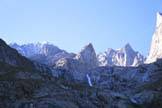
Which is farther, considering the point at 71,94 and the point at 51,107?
the point at 71,94

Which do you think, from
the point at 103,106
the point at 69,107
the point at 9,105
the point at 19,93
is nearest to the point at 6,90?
the point at 19,93

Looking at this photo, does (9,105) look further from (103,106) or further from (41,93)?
(103,106)

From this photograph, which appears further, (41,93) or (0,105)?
(41,93)

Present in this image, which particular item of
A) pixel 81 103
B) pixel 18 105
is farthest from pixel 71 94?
pixel 18 105

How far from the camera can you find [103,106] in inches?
7785

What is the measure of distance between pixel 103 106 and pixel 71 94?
16389mm

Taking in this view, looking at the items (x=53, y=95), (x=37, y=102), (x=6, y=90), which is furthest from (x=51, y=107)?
(x=6, y=90)

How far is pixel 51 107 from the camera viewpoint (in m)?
169

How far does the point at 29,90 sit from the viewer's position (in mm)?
197250

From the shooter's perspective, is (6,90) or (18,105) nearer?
(18,105)

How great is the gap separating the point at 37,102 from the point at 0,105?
599 inches

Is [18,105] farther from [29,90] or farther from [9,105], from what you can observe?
[29,90]

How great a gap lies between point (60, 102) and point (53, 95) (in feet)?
39.4

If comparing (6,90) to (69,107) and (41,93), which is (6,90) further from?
(69,107)
